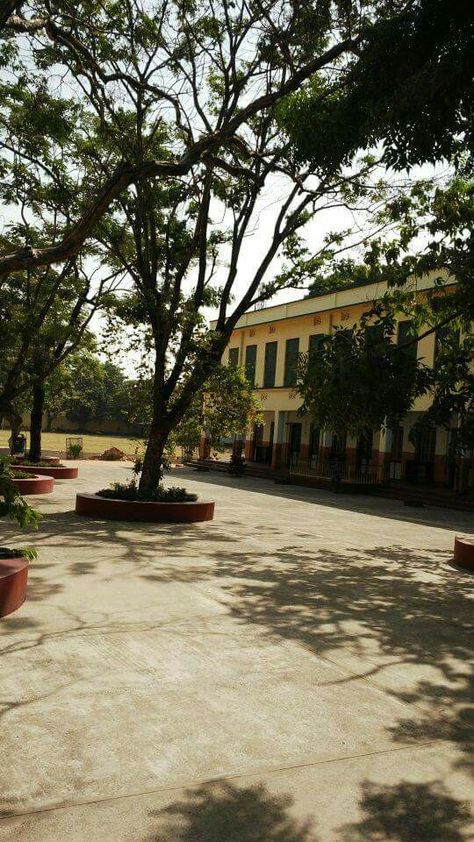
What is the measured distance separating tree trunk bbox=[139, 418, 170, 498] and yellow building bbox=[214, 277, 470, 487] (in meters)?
9.33

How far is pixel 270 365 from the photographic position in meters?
35.2

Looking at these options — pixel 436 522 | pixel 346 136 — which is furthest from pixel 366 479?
pixel 346 136

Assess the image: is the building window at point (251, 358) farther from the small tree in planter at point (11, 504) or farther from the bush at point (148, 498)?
the small tree in planter at point (11, 504)

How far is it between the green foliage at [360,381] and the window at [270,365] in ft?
80.1

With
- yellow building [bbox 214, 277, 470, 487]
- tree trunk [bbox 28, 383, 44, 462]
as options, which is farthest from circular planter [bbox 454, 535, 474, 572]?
tree trunk [bbox 28, 383, 44, 462]

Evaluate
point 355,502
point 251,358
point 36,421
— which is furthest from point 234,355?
point 355,502

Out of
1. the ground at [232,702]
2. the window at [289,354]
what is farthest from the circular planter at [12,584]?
the window at [289,354]

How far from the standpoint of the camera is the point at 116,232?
52.6 ft

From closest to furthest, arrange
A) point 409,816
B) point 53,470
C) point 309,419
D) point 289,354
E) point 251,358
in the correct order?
point 409,816 → point 53,470 → point 289,354 → point 309,419 → point 251,358

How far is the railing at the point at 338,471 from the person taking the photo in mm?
26672

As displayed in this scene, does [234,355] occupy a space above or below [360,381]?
above

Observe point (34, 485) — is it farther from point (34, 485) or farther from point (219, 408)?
point (219, 408)

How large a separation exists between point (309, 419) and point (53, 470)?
48.8 feet

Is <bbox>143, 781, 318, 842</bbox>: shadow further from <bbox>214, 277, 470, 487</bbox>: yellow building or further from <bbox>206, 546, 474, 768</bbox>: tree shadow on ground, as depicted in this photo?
<bbox>214, 277, 470, 487</bbox>: yellow building
